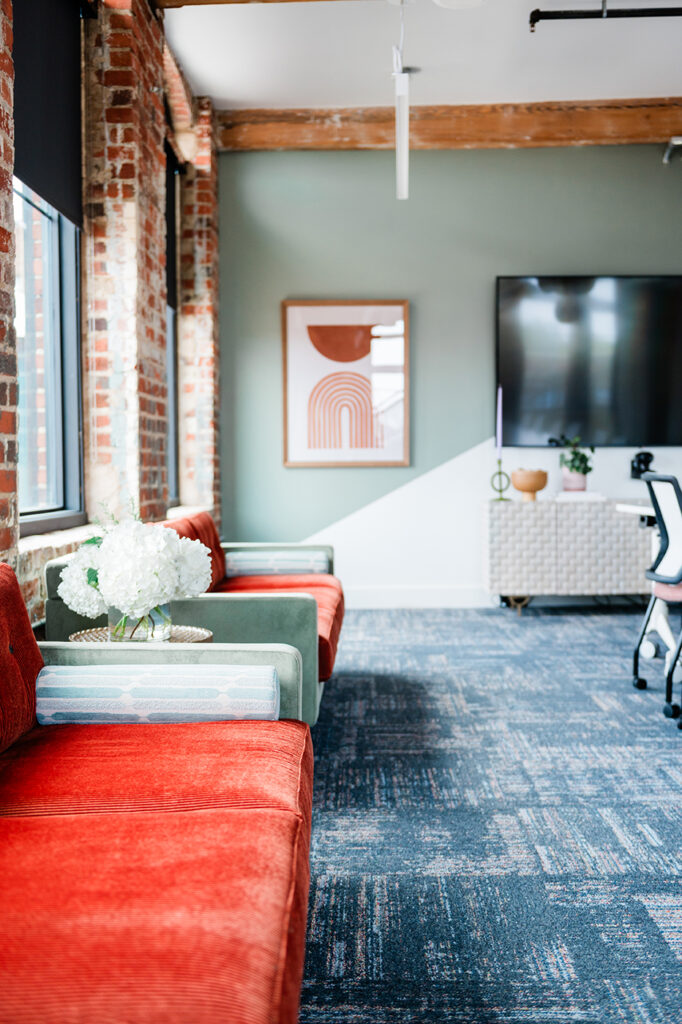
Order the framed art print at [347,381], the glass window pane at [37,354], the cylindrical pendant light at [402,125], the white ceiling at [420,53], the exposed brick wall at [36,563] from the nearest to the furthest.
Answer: the exposed brick wall at [36,563], the glass window pane at [37,354], the cylindrical pendant light at [402,125], the white ceiling at [420,53], the framed art print at [347,381]

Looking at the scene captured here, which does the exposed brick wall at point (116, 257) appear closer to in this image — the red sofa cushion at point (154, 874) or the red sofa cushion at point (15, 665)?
the red sofa cushion at point (15, 665)

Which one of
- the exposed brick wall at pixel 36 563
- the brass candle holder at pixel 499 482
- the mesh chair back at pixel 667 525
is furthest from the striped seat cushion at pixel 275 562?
the brass candle holder at pixel 499 482

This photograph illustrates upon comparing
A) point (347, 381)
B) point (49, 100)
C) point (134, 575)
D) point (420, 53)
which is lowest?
point (134, 575)

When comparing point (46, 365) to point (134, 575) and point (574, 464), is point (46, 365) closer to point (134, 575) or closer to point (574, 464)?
point (134, 575)

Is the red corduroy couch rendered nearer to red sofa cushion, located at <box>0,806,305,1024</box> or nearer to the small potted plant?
red sofa cushion, located at <box>0,806,305,1024</box>

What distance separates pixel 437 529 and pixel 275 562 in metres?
1.99

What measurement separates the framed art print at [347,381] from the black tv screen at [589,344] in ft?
2.47

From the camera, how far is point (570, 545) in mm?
5418

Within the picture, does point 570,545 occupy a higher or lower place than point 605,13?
lower

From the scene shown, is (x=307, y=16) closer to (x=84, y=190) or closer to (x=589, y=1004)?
(x=84, y=190)

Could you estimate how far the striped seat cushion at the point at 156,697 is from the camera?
1875 millimetres

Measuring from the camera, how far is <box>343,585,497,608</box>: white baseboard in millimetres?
5859

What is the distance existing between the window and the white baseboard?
2.67 meters

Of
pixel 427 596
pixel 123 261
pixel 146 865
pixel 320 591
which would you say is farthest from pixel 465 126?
pixel 146 865
